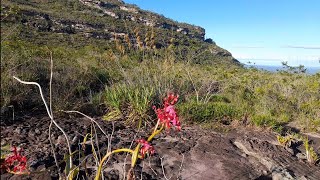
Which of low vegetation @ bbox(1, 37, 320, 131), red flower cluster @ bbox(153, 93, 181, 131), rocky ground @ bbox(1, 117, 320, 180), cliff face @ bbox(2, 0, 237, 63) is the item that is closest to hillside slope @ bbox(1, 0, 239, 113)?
low vegetation @ bbox(1, 37, 320, 131)

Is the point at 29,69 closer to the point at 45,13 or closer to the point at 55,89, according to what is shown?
the point at 55,89

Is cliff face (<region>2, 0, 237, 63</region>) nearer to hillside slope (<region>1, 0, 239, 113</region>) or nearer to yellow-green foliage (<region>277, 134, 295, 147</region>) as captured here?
hillside slope (<region>1, 0, 239, 113</region>)

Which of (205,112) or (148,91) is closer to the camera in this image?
(148,91)

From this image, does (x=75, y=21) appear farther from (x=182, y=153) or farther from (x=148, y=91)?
(x=182, y=153)

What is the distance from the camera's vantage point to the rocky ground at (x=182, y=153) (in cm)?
375

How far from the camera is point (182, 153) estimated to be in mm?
4422

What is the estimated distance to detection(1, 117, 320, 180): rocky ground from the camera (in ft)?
12.3

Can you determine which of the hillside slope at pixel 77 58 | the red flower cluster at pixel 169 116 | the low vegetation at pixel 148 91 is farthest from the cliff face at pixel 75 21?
the red flower cluster at pixel 169 116

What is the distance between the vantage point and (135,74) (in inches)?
267

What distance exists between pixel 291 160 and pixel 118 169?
2.45 metres

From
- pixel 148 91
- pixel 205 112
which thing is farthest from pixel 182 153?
pixel 205 112

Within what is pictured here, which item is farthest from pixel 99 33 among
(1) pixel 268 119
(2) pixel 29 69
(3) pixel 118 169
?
(3) pixel 118 169

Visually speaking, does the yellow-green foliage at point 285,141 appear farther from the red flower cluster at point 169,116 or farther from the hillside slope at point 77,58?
the red flower cluster at point 169,116

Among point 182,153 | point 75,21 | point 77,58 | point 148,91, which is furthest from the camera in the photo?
point 75,21
